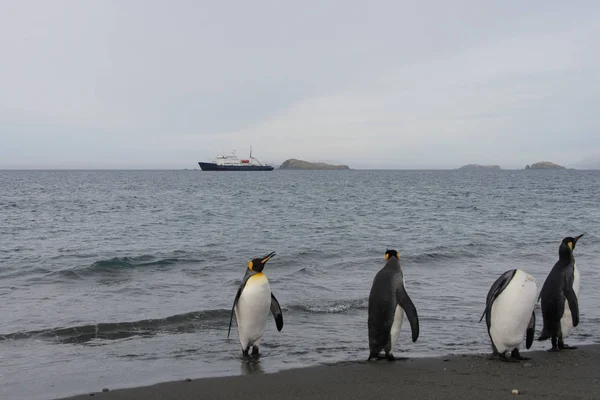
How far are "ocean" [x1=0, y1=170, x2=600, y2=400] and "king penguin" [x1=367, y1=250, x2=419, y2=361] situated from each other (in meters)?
0.37

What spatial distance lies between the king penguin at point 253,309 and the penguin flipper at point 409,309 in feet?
4.54

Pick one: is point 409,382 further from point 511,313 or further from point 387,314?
point 511,313

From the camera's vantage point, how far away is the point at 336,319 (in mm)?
8250

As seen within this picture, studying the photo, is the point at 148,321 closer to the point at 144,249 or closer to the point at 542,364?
the point at 542,364

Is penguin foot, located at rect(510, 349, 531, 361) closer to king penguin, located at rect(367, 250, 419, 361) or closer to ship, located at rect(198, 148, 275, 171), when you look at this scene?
king penguin, located at rect(367, 250, 419, 361)

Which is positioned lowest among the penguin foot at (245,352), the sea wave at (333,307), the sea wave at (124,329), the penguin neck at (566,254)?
the sea wave at (124,329)

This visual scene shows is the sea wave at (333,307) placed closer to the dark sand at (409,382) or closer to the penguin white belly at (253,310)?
the penguin white belly at (253,310)

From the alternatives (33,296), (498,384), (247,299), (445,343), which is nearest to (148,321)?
(247,299)

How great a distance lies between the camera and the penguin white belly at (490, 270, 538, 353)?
225 inches

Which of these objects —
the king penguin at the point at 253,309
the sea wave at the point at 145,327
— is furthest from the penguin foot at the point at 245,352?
the sea wave at the point at 145,327

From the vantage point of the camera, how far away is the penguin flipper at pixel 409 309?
18.7 ft

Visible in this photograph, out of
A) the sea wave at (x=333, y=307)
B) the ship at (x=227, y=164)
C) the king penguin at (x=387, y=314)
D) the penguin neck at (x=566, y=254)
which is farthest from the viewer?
the ship at (x=227, y=164)

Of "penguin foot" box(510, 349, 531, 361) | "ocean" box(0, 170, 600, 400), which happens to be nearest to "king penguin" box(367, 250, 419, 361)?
"ocean" box(0, 170, 600, 400)

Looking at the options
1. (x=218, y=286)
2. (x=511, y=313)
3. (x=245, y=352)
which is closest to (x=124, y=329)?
(x=245, y=352)
